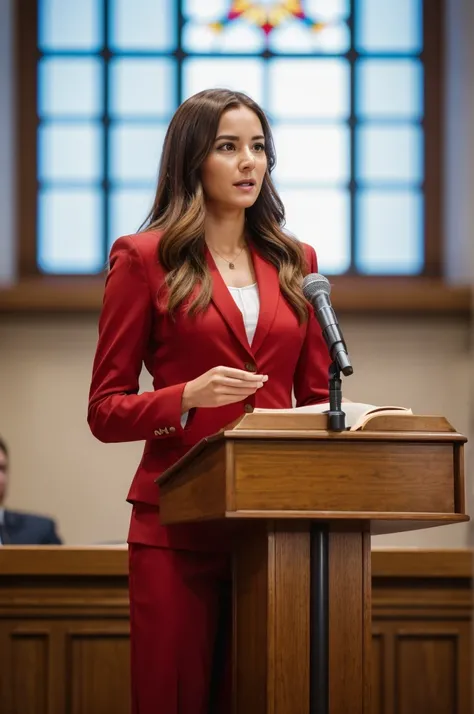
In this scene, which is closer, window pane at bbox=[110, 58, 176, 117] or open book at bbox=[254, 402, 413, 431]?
open book at bbox=[254, 402, 413, 431]

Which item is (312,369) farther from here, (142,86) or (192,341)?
(142,86)

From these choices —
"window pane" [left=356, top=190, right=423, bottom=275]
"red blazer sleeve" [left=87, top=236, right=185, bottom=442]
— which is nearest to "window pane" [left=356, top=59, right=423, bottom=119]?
"window pane" [left=356, top=190, right=423, bottom=275]

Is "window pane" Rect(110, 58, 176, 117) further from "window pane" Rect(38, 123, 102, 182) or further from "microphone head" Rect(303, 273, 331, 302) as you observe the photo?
"microphone head" Rect(303, 273, 331, 302)

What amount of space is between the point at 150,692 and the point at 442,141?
4.75 meters

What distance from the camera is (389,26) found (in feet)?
21.1

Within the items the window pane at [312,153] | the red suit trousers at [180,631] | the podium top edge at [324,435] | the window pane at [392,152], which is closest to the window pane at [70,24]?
the window pane at [312,153]

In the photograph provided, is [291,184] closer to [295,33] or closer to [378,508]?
[295,33]

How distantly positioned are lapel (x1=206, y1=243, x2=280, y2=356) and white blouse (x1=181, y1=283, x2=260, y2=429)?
0.02m

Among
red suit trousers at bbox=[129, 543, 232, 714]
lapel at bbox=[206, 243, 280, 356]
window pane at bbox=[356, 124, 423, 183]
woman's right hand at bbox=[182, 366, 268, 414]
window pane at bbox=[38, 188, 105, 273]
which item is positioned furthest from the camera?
window pane at bbox=[356, 124, 423, 183]

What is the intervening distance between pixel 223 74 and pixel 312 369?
427cm

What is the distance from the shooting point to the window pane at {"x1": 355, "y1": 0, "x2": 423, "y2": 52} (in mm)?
6410

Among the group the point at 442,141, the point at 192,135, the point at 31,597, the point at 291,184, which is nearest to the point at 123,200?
the point at 291,184

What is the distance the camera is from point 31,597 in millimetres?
3723

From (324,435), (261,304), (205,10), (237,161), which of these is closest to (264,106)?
(205,10)
